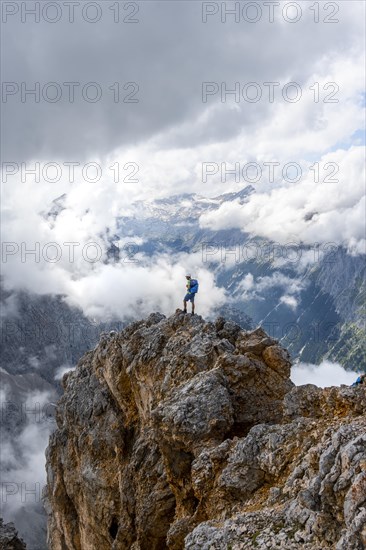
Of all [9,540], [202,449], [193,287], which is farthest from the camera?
[9,540]

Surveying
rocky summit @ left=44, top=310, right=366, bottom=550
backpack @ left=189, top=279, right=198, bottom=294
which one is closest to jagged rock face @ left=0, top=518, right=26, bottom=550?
rocky summit @ left=44, top=310, right=366, bottom=550

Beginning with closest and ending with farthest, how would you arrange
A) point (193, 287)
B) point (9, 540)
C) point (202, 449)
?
point (202, 449)
point (193, 287)
point (9, 540)

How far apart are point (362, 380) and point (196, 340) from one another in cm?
1576

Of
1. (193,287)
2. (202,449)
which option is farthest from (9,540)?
(202,449)

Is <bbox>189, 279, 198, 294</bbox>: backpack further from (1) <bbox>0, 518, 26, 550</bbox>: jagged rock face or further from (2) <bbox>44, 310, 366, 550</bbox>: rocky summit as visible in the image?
(1) <bbox>0, 518, 26, 550</bbox>: jagged rock face

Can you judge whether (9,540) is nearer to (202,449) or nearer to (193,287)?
(193,287)

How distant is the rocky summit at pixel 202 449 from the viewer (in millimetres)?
20422

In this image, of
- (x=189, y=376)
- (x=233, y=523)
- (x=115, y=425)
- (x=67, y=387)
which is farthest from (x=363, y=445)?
(x=67, y=387)

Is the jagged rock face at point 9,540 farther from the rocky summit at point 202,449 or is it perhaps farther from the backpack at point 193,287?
the backpack at point 193,287

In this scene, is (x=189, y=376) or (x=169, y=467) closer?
(x=169, y=467)

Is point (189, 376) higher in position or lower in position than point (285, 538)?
higher

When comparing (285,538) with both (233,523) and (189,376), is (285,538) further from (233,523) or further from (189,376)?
(189,376)

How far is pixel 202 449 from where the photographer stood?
3288 centimetres

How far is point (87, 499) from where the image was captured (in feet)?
167
